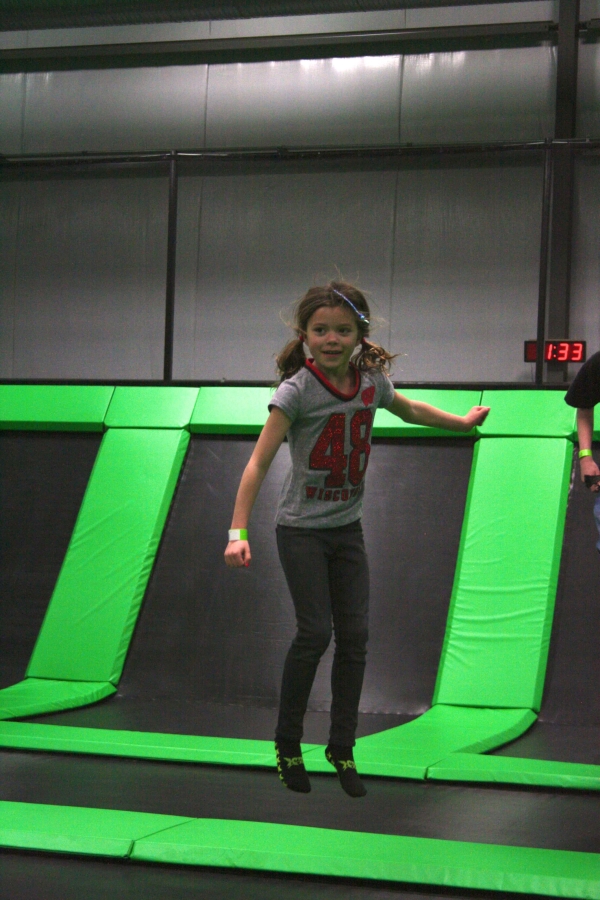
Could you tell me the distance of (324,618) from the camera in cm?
235

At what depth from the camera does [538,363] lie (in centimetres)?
516

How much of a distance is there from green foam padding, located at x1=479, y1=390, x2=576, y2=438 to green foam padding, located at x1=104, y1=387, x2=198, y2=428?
1446mm

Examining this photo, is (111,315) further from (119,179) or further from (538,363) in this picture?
(538,363)

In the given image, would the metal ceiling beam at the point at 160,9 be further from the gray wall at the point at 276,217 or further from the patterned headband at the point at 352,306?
the patterned headband at the point at 352,306

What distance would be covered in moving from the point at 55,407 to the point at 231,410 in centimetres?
95

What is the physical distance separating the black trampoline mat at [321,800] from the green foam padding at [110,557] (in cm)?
107

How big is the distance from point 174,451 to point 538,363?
189 centimetres

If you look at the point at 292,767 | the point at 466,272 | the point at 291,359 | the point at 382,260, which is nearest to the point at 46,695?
the point at 292,767

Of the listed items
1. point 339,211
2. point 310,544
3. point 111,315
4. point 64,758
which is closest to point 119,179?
point 111,315

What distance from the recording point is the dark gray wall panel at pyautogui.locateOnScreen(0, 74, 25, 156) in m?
6.84

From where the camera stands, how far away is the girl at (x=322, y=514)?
2350 millimetres

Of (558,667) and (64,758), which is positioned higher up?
(558,667)

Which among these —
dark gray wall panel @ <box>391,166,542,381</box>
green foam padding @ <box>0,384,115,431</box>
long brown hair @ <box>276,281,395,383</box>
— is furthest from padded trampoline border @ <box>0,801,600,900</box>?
dark gray wall panel @ <box>391,166,542,381</box>

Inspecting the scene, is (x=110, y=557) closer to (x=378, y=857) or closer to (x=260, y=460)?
(x=260, y=460)
